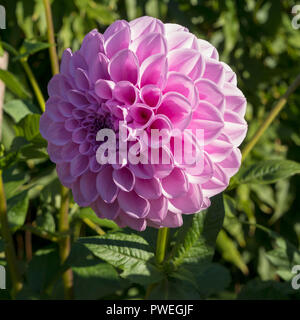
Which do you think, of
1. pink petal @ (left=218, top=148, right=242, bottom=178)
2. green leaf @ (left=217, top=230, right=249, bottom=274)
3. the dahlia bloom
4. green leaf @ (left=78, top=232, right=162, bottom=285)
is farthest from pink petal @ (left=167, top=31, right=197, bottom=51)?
green leaf @ (left=217, top=230, right=249, bottom=274)

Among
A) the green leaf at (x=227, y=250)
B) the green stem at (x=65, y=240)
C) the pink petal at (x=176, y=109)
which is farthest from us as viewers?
the green leaf at (x=227, y=250)

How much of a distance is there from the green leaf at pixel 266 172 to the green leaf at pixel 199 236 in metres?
0.11

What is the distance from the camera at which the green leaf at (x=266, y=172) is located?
0.64 meters

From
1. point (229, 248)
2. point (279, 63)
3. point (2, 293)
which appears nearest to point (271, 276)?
point (229, 248)

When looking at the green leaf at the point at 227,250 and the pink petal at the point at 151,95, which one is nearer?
A: the pink petal at the point at 151,95

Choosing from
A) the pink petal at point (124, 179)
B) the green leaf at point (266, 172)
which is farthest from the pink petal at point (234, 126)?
the green leaf at point (266, 172)

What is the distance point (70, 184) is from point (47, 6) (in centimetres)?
33

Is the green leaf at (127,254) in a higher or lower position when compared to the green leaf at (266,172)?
lower

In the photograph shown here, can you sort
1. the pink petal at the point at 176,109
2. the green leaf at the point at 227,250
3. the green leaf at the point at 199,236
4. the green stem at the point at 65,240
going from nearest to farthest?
the pink petal at the point at 176,109
the green leaf at the point at 199,236
the green stem at the point at 65,240
the green leaf at the point at 227,250

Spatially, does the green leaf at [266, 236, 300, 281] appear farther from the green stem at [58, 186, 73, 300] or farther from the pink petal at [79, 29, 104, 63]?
the pink petal at [79, 29, 104, 63]

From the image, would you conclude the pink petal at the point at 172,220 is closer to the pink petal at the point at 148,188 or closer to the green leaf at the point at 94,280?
the pink petal at the point at 148,188

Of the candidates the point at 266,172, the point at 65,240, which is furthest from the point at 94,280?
the point at 266,172
